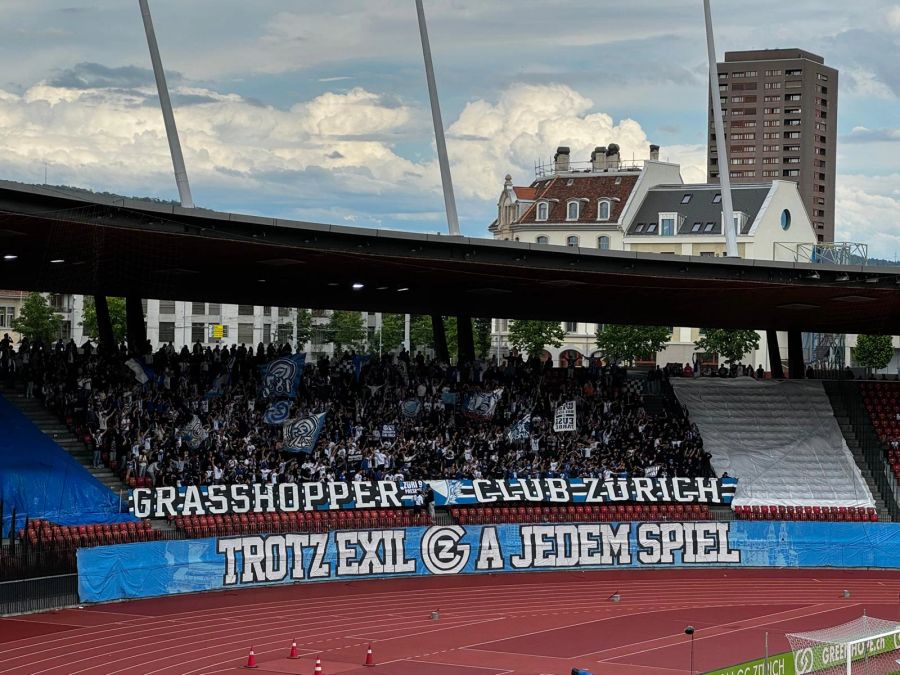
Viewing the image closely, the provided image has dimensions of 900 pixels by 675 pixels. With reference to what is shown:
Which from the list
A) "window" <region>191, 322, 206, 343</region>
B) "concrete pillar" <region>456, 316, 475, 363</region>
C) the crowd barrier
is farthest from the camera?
"window" <region>191, 322, 206, 343</region>

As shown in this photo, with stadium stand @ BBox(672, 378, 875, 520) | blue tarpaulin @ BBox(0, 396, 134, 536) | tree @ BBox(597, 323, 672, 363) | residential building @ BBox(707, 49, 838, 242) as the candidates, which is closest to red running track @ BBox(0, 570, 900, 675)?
blue tarpaulin @ BBox(0, 396, 134, 536)

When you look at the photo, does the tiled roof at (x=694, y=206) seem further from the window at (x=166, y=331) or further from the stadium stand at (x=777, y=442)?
the stadium stand at (x=777, y=442)

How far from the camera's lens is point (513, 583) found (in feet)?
119

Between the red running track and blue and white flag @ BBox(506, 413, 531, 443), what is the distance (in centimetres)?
579

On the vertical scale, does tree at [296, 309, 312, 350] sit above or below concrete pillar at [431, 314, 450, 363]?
above

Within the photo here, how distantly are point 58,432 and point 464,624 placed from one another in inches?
513

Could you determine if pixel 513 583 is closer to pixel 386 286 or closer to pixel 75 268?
pixel 386 286

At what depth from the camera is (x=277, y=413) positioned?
3966 cm

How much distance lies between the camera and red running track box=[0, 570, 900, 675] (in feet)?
84.9

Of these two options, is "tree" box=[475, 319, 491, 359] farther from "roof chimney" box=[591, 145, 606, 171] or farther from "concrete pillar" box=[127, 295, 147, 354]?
"concrete pillar" box=[127, 295, 147, 354]

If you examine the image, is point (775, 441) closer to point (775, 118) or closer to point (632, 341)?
point (632, 341)

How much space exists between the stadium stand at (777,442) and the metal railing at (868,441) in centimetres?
50

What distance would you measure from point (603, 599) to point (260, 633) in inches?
381

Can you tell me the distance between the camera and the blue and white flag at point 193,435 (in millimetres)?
37094
